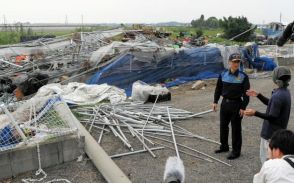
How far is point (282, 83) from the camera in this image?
4656 millimetres

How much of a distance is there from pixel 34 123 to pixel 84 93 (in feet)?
15.1

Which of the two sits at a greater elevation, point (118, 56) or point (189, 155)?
point (118, 56)

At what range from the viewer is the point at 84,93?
1142cm

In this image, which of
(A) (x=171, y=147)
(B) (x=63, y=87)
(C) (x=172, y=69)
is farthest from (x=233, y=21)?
(A) (x=171, y=147)

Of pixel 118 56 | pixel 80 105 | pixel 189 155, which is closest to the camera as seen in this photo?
pixel 189 155

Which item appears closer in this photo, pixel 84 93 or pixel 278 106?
pixel 278 106

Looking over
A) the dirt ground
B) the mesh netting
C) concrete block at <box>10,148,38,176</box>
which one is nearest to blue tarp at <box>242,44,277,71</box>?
the dirt ground

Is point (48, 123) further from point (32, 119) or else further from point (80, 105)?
point (80, 105)

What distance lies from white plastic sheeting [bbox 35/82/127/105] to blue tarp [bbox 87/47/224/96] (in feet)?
5.03

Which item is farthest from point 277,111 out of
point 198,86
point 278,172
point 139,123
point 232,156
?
point 198,86

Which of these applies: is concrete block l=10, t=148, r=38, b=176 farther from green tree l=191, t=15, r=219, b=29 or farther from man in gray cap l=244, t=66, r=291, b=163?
green tree l=191, t=15, r=219, b=29

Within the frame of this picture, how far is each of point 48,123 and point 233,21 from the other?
36.6 m

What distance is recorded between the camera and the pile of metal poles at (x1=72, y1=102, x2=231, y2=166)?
7.20 metres

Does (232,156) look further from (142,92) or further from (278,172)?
(142,92)
